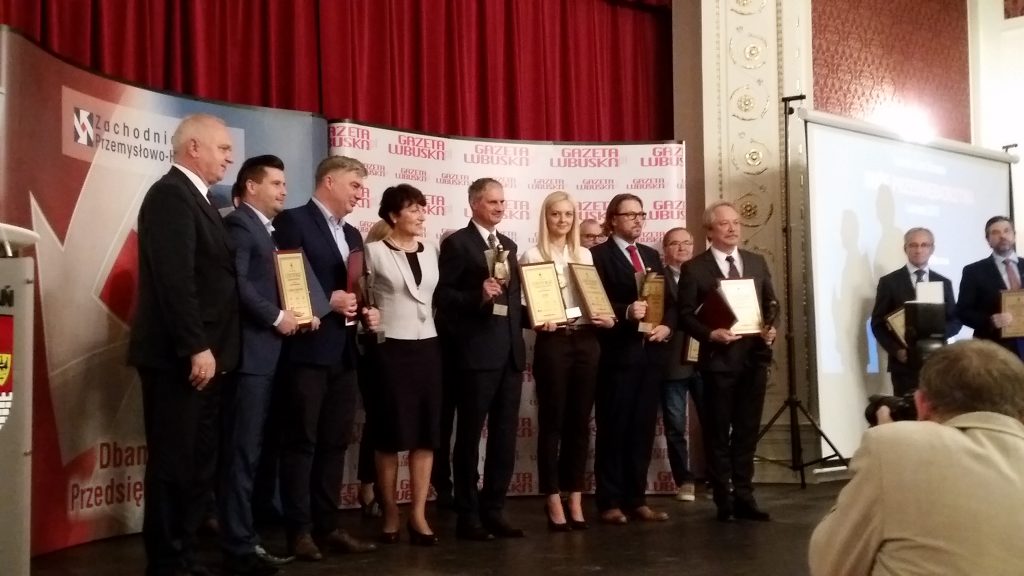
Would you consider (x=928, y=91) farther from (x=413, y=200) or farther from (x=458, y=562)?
(x=458, y=562)

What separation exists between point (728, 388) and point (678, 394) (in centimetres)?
98

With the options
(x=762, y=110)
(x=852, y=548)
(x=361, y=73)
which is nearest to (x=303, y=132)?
(x=361, y=73)

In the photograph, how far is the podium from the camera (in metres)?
2.32

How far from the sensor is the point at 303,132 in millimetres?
5191

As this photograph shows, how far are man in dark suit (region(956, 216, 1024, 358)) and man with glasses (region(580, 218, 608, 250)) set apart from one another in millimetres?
2354

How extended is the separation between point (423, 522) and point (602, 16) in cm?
410

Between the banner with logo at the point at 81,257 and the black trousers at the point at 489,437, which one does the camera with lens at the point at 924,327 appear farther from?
the banner with logo at the point at 81,257

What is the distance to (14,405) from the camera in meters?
2.37

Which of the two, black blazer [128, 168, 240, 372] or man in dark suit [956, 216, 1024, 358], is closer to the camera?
black blazer [128, 168, 240, 372]

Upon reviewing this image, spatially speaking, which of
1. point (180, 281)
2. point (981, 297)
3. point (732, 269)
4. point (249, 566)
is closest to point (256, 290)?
point (180, 281)

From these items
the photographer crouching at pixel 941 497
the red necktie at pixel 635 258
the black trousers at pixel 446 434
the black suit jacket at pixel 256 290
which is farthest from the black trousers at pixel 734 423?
the photographer crouching at pixel 941 497

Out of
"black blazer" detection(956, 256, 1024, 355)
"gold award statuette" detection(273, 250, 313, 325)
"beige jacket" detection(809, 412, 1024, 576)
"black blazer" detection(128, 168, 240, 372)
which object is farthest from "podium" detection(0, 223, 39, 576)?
"black blazer" detection(956, 256, 1024, 355)

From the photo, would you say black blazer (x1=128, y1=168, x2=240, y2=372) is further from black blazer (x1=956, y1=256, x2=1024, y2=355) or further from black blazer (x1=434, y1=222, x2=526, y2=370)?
black blazer (x1=956, y1=256, x2=1024, y2=355)

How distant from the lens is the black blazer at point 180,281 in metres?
3.16
